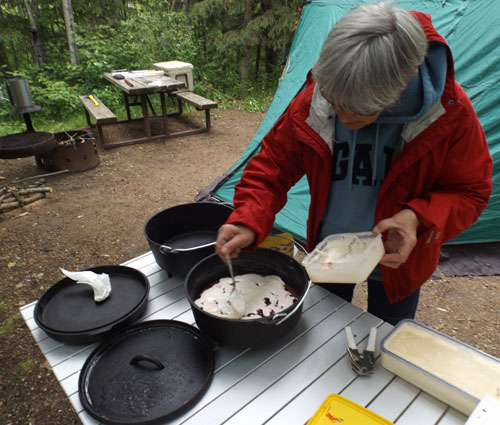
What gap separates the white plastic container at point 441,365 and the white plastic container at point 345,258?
281 mm

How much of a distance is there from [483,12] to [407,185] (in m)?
2.28

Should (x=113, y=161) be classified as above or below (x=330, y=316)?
below

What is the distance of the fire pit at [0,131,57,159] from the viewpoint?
3.71 metres

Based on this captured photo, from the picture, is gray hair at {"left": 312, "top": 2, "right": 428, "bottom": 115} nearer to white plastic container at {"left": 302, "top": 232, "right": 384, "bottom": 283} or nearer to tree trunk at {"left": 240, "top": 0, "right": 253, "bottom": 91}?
white plastic container at {"left": 302, "top": 232, "right": 384, "bottom": 283}

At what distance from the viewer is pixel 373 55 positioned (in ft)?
2.69

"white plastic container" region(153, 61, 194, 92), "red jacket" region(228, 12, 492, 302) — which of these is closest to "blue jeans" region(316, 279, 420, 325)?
"red jacket" region(228, 12, 492, 302)

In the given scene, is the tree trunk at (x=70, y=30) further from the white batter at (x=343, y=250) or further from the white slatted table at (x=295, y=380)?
the white batter at (x=343, y=250)

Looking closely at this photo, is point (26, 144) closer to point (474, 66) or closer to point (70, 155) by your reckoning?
point (70, 155)

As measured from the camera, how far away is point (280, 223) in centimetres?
312

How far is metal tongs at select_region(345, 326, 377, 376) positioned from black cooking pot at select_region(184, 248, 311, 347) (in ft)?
0.64

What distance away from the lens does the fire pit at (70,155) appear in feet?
14.7

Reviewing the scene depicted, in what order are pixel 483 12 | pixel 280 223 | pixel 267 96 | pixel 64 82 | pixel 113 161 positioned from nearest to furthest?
pixel 483 12 < pixel 280 223 < pixel 113 161 < pixel 64 82 < pixel 267 96

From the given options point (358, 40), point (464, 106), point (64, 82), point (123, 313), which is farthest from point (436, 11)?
point (64, 82)

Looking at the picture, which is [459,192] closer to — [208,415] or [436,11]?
[208,415]
